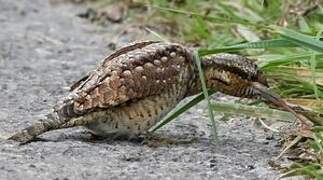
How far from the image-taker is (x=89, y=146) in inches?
140

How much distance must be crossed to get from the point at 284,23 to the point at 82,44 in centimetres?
170

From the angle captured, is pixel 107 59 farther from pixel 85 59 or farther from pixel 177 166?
pixel 85 59

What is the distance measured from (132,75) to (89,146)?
1.07ft

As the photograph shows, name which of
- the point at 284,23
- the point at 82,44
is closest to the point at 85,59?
the point at 82,44

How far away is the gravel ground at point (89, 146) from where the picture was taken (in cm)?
320

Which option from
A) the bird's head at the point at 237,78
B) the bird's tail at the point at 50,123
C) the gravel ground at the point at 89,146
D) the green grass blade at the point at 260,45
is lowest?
the gravel ground at the point at 89,146

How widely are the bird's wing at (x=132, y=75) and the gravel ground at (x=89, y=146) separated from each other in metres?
0.18

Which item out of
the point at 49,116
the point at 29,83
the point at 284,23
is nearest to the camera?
the point at 49,116

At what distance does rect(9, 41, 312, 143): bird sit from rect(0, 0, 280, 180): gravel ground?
0.28 feet

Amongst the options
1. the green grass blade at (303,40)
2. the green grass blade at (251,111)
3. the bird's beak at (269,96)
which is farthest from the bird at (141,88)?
the green grass blade at (303,40)

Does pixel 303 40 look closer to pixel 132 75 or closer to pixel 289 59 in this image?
pixel 289 59

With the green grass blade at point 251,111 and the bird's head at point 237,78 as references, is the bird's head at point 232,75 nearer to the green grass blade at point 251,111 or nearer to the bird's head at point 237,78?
the bird's head at point 237,78

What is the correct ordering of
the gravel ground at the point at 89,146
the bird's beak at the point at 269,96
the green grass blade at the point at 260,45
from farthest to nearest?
the bird's beak at the point at 269,96
the green grass blade at the point at 260,45
the gravel ground at the point at 89,146

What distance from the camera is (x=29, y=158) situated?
3.29 meters
